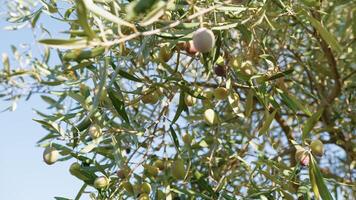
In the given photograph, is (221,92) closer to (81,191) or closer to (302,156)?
(302,156)

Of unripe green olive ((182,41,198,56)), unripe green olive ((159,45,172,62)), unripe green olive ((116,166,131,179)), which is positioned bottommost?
unripe green olive ((116,166,131,179))

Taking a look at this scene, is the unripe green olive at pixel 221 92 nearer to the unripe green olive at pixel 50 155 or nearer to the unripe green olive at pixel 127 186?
the unripe green olive at pixel 127 186

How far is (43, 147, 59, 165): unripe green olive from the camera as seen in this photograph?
5.86 feet

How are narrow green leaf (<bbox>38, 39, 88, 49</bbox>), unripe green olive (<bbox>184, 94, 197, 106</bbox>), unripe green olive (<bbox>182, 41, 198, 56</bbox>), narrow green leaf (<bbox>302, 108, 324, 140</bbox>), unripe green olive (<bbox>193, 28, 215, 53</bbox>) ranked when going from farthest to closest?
unripe green olive (<bbox>184, 94, 197, 106</bbox>), unripe green olive (<bbox>182, 41, 198, 56</bbox>), narrow green leaf (<bbox>302, 108, 324, 140</bbox>), unripe green olive (<bbox>193, 28, 215, 53</bbox>), narrow green leaf (<bbox>38, 39, 88, 49</bbox>)

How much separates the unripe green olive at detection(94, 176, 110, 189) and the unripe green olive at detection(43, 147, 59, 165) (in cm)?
15

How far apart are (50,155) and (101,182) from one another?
0.60 feet

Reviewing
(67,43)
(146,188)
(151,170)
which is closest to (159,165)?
(151,170)

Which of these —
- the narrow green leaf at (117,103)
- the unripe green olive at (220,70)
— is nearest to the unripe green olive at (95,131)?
the narrow green leaf at (117,103)

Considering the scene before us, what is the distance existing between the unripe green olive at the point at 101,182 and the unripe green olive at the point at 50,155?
0.49ft

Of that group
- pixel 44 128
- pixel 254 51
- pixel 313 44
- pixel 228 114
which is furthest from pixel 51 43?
pixel 313 44

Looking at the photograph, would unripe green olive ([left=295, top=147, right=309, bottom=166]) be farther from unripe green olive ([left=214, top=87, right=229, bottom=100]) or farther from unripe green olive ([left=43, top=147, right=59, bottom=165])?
unripe green olive ([left=43, top=147, right=59, bottom=165])

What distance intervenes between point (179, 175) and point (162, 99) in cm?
32

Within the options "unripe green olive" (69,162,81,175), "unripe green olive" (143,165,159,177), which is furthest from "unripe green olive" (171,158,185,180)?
"unripe green olive" (69,162,81,175)

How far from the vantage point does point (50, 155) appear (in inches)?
70.3
